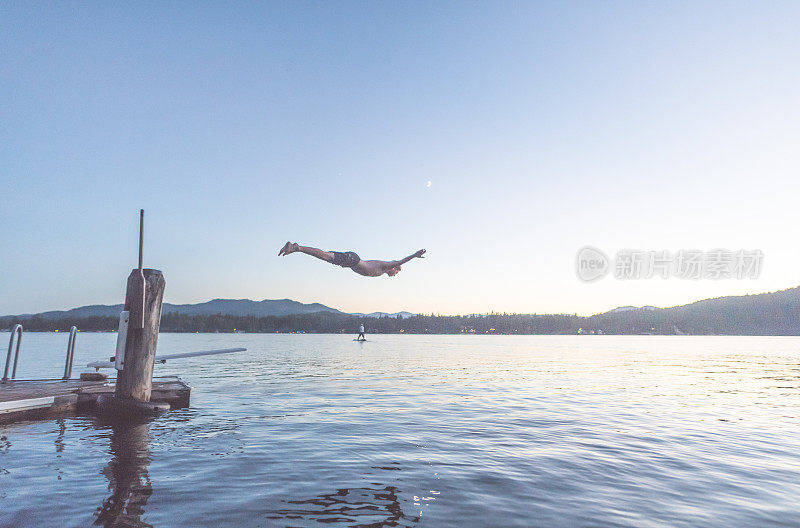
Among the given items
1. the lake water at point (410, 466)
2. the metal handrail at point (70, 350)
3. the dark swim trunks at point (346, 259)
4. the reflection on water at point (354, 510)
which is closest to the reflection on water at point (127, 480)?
the lake water at point (410, 466)

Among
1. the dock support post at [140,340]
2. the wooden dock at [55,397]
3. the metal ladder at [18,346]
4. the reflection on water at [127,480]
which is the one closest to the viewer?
the reflection on water at [127,480]

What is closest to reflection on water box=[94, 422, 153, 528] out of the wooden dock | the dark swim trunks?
the wooden dock

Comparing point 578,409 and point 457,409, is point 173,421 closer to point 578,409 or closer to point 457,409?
point 457,409

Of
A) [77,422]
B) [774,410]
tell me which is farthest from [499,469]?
[774,410]

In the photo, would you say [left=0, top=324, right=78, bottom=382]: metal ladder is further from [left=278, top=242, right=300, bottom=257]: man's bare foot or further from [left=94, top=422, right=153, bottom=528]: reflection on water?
[left=278, top=242, right=300, bottom=257]: man's bare foot

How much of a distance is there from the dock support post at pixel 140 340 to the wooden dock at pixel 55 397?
6.50 feet

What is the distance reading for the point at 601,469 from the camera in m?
10.8

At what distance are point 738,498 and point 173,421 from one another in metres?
16.1

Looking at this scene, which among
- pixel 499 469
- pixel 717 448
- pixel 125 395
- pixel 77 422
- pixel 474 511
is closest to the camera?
pixel 474 511

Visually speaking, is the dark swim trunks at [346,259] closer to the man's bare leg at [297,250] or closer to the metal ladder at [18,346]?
the man's bare leg at [297,250]

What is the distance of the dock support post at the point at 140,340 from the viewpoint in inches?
555

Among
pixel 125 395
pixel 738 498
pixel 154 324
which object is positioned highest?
pixel 154 324

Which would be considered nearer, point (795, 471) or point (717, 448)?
point (795, 471)

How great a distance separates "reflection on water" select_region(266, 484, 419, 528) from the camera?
761 cm
